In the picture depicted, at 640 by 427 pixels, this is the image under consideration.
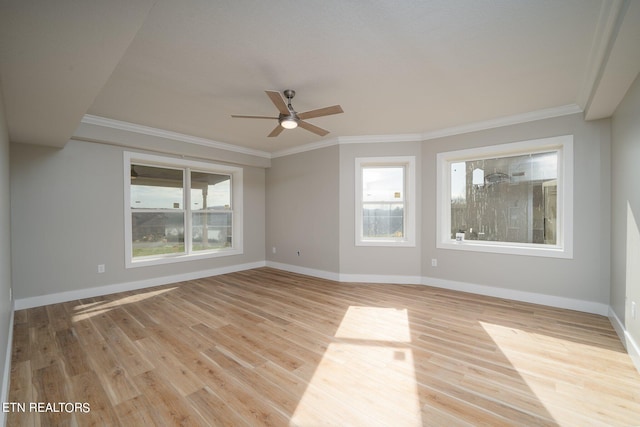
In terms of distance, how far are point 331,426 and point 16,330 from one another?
342cm

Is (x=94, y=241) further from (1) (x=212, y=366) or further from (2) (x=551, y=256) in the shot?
(2) (x=551, y=256)

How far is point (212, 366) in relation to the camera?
2.17 meters

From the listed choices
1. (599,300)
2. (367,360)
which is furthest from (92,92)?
(599,300)

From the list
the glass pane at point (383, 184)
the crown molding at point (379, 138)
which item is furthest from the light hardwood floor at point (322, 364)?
the crown molding at point (379, 138)

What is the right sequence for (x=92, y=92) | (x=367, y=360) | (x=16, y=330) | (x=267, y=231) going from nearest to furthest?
(x=92, y=92) → (x=367, y=360) → (x=16, y=330) → (x=267, y=231)

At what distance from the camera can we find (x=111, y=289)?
4031 millimetres

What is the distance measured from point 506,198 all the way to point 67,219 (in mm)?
6255

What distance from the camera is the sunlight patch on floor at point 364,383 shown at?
1.64m

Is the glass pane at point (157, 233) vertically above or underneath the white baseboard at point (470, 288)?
above

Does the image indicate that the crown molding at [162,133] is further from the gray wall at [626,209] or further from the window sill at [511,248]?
the gray wall at [626,209]

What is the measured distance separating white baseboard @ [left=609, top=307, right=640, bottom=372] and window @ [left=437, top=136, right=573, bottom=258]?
0.79m

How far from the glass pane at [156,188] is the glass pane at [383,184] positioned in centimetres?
341

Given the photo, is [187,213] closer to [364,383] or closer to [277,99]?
[277,99]

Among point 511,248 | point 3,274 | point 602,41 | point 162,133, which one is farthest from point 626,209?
point 162,133
